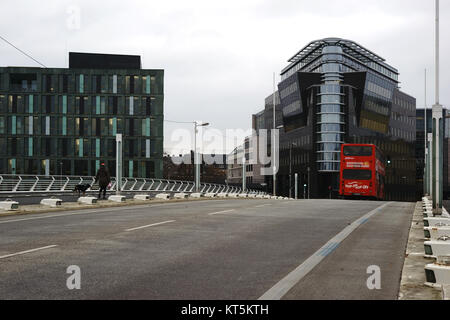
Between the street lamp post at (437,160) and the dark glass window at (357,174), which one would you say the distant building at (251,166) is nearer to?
the dark glass window at (357,174)

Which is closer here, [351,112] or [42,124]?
[42,124]

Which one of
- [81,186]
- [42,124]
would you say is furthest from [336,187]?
[81,186]

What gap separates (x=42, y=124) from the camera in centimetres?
8138

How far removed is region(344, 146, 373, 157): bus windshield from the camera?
38344 mm

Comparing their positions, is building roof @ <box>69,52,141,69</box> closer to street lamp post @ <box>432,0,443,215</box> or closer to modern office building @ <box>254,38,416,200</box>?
modern office building @ <box>254,38,416,200</box>

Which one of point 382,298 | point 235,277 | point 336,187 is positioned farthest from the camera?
point 336,187

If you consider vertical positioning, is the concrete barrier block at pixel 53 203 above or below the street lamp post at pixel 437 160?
below

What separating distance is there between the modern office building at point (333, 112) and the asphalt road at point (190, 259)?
267ft

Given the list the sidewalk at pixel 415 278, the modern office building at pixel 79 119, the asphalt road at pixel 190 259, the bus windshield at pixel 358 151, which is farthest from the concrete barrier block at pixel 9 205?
the modern office building at pixel 79 119

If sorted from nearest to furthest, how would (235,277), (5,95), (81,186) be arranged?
(235,277), (81,186), (5,95)

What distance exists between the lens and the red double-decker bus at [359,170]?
38.6 metres

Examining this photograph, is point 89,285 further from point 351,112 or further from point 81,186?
point 351,112

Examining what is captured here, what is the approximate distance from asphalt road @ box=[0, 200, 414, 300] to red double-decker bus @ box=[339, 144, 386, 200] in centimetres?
2682
